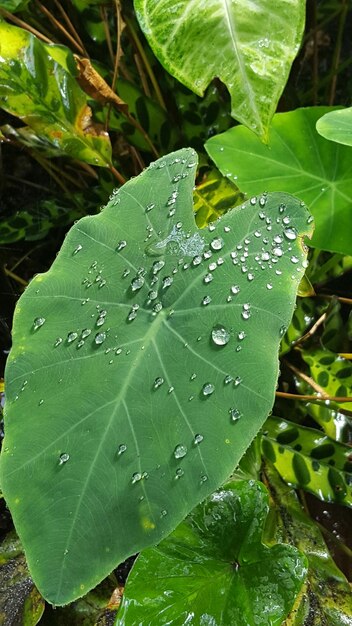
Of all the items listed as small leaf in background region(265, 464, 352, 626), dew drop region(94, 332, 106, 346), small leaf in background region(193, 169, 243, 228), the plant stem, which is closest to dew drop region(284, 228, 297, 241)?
→ dew drop region(94, 332, 106, 346)

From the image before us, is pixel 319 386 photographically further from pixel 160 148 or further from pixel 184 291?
pixel 160 148

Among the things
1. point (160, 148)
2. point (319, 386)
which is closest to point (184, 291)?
point (319, 386)

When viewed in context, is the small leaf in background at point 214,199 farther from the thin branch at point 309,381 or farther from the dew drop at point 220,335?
the dew drop at point 220,335

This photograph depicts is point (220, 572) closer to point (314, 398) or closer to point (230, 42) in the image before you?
point (314, 398)

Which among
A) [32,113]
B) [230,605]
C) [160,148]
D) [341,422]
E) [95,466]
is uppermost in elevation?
[32,113]

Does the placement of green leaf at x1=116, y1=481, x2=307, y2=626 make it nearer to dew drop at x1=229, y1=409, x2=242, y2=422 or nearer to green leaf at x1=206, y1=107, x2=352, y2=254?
dew drop at x1=229, y1=409, x2=242, y2=422

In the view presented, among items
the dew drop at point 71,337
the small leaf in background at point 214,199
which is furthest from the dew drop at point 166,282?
the small leaf in background at point 214,199

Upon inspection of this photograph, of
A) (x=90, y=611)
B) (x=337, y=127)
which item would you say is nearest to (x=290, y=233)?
(x=337, y=127)
